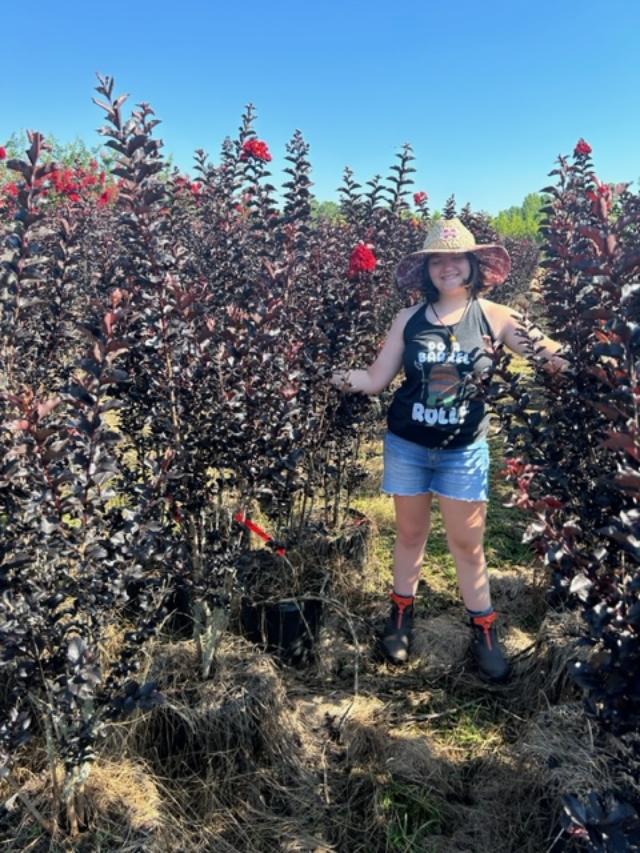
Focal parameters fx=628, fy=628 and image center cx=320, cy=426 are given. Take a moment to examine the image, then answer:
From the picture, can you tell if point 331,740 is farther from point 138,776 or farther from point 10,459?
point 10,459

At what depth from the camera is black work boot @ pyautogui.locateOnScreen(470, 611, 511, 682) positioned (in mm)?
2971

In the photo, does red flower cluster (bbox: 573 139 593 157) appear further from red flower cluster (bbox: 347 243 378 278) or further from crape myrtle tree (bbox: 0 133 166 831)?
crape myrtle tree (bbox: 0 133 166 831)

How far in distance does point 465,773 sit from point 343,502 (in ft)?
8.11

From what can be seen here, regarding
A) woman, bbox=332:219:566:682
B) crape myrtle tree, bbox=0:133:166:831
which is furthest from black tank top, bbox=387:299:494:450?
crape myrtle tree, bbox=0:133:166:831

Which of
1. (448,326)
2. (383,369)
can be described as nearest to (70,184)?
(383,369)

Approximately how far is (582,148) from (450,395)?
160 inches

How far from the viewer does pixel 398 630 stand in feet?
10.5

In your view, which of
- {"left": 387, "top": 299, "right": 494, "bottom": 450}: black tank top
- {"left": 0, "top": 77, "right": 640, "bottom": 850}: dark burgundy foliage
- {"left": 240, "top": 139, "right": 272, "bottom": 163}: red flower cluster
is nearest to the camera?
{"left": 0, "top": 77, "right": 640, "bottom": 850}: dark burgundy foliage

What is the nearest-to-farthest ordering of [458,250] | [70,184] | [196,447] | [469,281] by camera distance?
[196,447], [458,250], [469,281], [70,184]

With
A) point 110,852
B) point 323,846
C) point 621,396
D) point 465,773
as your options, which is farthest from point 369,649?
point 621,396

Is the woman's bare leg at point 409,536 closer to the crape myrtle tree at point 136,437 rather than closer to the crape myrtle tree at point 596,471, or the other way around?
the crape myrtle tree at point 136,437

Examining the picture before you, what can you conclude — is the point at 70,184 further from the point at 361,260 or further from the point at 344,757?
the point at 344,757

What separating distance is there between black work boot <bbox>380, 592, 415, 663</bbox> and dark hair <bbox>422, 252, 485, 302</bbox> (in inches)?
59.6

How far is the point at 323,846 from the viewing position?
7.11 ft
